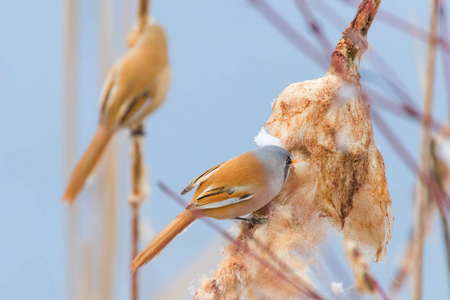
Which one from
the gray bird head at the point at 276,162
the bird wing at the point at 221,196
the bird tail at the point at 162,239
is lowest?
the bird tail at the point at 162,239

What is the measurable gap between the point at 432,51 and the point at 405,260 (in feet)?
1.67

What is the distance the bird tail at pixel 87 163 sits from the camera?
0.93m

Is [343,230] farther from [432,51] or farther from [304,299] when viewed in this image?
[432,51]

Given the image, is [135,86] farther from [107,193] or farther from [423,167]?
[423,167]

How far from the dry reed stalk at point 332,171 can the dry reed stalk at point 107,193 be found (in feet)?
0.96

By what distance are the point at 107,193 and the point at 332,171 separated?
564mm

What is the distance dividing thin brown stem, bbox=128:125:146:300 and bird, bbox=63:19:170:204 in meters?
0.09

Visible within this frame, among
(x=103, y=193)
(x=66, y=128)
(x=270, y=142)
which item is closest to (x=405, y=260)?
(x=270, y=142)

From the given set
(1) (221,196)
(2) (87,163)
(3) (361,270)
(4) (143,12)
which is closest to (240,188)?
(1) (221,196)

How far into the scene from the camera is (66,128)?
3.62 ft

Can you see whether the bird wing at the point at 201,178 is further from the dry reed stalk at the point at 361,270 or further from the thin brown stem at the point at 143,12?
the dry reed stalk at the point at 361,270

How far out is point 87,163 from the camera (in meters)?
0.97

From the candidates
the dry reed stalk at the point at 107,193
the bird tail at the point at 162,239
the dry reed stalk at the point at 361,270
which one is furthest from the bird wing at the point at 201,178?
the dry reed stalk at the point at 361,270

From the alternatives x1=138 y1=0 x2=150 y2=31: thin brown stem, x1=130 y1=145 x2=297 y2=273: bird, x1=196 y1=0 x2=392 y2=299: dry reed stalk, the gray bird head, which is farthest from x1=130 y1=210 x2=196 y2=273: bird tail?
x1=138 y1=0 x2=150 y2=31: thin brown stem
